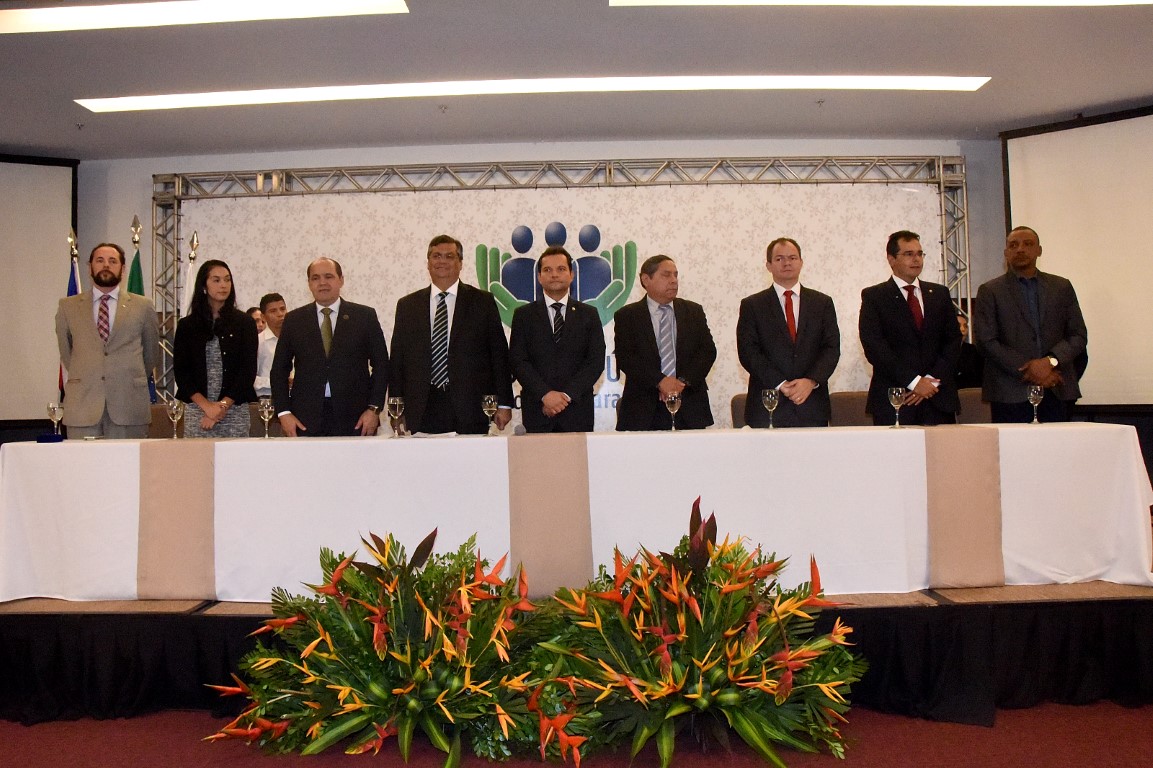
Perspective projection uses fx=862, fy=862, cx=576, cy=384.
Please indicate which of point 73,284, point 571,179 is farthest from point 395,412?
point 73,284

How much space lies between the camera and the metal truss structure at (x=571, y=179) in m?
6.80

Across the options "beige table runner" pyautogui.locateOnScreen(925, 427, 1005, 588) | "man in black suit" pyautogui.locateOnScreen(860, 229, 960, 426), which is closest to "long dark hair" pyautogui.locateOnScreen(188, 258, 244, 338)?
"man in black suit" pyautogui.locateOnScreen(860, 229, 960, 426)

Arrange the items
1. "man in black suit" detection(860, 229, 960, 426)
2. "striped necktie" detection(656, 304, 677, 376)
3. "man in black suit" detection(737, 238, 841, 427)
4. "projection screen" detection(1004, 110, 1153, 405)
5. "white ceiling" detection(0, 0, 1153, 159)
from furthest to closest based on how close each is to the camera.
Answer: "projection screen" detection(1004, 110, 1153, 405) → "white ceiling" detection(0, 0, 1153, 159) → "striped necktie" detection(656, 304, 677, 376) → "man in black suit" detection(860, 229, 960, 426) → "man in black suit" detection(737, 238, 841, 427)

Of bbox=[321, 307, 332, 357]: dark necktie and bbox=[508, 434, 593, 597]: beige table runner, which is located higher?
bbox=[321, 307, 332, 357]: dark necktie

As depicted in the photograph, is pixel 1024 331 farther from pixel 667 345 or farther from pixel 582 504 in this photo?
pixel 582 504

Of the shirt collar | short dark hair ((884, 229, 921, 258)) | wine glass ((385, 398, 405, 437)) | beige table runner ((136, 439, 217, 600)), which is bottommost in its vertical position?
beige table runner ((136, 439, 217, 600))

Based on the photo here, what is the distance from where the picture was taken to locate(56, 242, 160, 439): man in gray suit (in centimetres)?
359

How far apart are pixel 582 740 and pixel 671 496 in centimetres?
84

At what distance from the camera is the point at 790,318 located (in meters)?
3.70

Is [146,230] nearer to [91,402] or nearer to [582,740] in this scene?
[91,402]

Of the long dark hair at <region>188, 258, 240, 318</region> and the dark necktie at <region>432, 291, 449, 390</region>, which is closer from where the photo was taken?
the dark necktie at <region>432, 291, 449, 390</region>

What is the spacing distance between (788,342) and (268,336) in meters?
3.84

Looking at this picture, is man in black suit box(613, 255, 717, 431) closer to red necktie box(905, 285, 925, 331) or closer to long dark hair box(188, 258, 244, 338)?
red necktie box(905, 285, 925, 331)

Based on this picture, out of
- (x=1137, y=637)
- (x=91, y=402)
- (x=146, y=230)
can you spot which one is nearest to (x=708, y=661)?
(x=1137, y=637)
